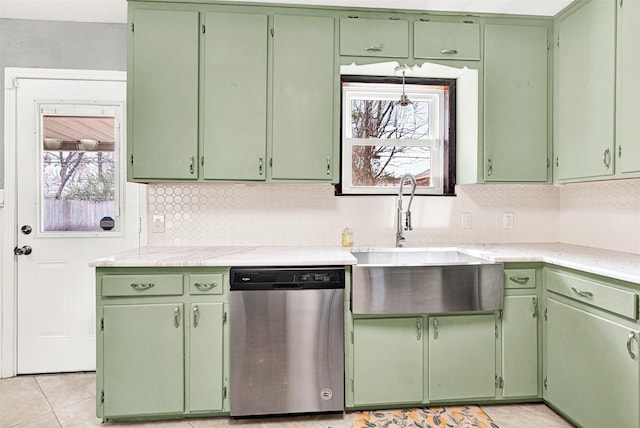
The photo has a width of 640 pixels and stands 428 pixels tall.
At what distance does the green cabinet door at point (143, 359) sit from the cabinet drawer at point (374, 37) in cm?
186

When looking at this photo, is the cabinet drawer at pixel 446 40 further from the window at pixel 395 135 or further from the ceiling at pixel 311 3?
the window at pixel 395 135

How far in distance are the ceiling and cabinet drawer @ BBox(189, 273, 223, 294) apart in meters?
1.68

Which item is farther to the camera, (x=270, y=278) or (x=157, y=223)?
(x=157, y=223)

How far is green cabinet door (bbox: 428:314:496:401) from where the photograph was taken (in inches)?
85.8

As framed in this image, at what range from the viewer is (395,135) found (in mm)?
2932

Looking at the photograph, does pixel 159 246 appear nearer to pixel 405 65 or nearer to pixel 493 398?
pixel 405 65

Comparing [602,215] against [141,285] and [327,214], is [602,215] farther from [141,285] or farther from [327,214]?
[141,285]

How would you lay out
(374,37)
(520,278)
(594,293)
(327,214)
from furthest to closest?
(327,214), (374,37), (520,278), (594,293)

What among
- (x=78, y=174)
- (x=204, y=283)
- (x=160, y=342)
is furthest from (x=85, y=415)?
(x=78, y=174)

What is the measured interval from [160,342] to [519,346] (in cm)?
201

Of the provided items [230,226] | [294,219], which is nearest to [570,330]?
[294,219]

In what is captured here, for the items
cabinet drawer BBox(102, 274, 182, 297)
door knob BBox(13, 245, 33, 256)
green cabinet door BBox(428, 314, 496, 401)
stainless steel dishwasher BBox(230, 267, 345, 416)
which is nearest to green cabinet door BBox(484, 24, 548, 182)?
green cabinet door BBox(428, 314, 496, 401)

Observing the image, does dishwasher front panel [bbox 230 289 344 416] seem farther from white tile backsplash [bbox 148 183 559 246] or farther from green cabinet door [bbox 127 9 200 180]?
green cabinet door [bbox 127 9 200 180]

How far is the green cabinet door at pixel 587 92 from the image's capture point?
2135 millimetres
